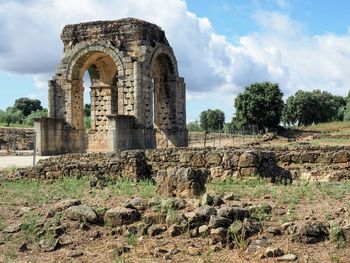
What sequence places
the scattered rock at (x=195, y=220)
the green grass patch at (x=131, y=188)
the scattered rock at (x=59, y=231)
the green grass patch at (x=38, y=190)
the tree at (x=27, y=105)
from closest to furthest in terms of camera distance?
the scattered rock at (x=195, y=220), the scattered rock at (x=59, y=231), the green grass patch at (x=131, y=188), the green grass patch at (x=38, y=190), the tree at (x=27, y=105)

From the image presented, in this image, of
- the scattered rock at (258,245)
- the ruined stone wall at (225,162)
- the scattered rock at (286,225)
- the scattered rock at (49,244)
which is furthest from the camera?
the ruined stone wall at (225,162)

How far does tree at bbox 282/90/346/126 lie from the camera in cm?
7631

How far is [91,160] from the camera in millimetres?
12289

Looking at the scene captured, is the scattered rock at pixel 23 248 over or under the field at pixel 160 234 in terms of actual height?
under

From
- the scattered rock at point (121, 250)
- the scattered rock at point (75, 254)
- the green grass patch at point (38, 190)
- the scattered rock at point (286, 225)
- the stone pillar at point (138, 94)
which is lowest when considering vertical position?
the scattered rock at point (75, 254)

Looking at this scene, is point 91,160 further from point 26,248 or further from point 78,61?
point 78,61

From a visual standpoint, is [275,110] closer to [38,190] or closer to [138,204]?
[38,190]

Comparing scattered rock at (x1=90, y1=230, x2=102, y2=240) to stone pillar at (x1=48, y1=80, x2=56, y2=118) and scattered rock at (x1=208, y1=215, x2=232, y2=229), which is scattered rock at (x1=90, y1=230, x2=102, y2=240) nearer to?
scattered rock at (x1=208, y1=215, x2=232, y2=229)

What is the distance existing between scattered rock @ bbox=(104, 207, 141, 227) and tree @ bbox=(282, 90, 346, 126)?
72198mm

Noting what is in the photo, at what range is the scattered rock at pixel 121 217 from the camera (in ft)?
21.6

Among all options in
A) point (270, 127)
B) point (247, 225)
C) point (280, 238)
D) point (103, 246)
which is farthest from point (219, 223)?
point (270, 127)

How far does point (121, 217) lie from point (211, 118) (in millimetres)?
94346

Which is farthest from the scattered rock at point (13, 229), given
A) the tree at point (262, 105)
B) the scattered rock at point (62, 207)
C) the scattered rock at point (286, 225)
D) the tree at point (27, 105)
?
the tree at point (27, 105)

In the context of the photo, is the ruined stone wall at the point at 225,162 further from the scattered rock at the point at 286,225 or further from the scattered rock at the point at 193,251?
the scattered rock at the point at 193,251
